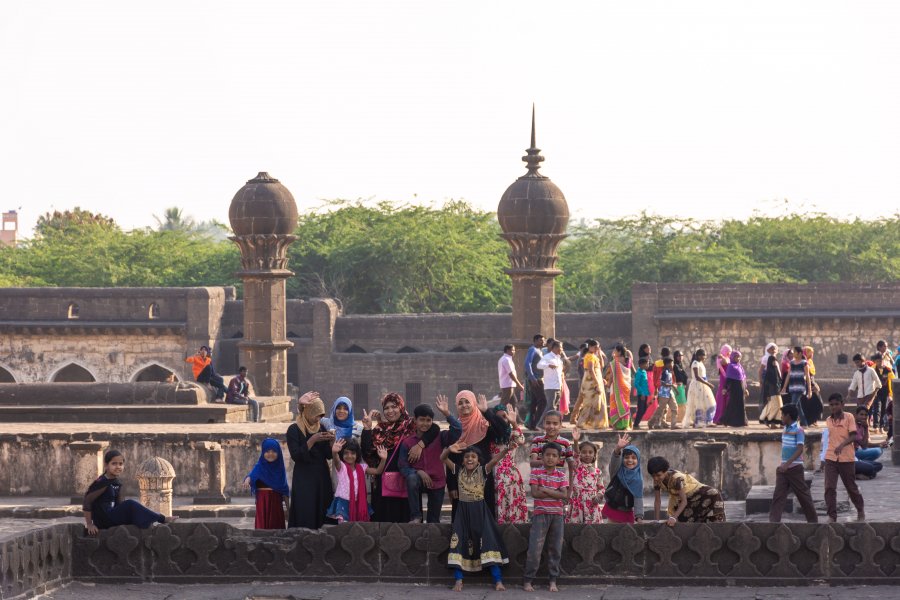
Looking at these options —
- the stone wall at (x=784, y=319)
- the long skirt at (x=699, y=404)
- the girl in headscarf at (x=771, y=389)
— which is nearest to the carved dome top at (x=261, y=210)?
the long skirt at (x=699, y=404)

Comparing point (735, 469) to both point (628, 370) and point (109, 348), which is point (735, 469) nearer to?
point (628, 370)

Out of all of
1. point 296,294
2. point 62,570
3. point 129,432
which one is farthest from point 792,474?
point 296,294

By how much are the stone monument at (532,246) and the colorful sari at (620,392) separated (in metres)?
3.87

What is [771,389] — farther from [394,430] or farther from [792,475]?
[394,430]

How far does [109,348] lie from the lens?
40.0 meters

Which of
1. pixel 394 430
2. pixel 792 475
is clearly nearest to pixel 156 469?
pixel 394 430

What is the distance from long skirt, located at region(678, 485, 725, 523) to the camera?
1330 cm

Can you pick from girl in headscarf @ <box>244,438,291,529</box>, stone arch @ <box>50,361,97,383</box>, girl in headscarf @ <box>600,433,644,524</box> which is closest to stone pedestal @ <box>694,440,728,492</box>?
girl in headscarf @ <box>600,433,644,524</box>

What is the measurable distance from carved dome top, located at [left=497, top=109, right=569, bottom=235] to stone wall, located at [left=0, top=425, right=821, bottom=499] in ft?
16.3

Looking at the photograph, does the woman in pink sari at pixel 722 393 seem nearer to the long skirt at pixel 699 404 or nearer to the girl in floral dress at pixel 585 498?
the long skirt at pixel 699 404

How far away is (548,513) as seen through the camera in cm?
1288

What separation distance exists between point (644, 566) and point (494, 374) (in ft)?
83.9

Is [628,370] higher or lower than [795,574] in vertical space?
higher

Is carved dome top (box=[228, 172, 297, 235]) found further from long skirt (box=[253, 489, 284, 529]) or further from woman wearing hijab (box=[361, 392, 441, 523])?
woman wearing hijab (box=[361, 392, 441, 523])
